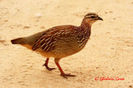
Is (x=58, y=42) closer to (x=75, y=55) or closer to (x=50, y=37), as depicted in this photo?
(x=50, y=37)

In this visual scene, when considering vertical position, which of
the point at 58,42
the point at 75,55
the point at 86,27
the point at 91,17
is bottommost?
the point at 75,55

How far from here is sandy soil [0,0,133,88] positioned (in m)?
6.36

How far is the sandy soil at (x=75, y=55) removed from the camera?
6.36 meters

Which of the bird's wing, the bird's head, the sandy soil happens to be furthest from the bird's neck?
the sandy soil

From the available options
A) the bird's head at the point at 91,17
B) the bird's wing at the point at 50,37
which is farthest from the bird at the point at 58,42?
the bird's head at the point at 91,17

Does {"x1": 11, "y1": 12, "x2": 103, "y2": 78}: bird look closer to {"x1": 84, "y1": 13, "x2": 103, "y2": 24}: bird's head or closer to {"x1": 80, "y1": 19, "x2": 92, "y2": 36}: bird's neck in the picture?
{"x1": 80, "y1": 19, "x2": 92, "y2": 36}: bird's neck

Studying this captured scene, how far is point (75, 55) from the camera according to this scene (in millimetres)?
7652

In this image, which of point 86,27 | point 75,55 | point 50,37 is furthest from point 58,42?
point 75,55

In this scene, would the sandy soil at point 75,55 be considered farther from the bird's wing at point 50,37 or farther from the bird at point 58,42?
the bird's wing at point 50,37

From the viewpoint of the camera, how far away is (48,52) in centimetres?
639

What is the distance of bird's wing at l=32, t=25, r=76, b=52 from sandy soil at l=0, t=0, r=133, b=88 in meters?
0.64

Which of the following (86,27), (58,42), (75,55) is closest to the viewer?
(58,42)

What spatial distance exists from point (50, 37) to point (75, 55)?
1389mm

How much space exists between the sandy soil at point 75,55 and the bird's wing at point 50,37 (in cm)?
64
